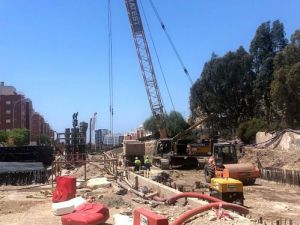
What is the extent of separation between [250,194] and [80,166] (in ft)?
61.0

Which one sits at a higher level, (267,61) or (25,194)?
(267,61)

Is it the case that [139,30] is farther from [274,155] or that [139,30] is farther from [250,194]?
[250,194]

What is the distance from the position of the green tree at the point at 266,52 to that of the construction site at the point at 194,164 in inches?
5.3

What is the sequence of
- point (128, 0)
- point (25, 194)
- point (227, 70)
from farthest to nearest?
point (227, 70)
point (128, 0)
point (25, 194)

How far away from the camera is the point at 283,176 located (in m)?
29.1

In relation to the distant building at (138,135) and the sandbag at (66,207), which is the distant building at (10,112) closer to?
the distant building at (138,135)

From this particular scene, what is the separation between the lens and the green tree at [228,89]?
226 ft

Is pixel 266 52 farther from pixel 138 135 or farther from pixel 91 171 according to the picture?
pixel 138 135

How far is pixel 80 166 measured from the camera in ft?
128

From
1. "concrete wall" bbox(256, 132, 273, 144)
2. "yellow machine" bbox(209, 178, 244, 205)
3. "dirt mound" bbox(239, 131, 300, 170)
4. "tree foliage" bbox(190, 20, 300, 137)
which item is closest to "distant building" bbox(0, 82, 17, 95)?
"tree foliage" bbox(190, 20, 300, 137)

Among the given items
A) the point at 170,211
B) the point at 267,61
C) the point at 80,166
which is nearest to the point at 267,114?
the point at 267,61

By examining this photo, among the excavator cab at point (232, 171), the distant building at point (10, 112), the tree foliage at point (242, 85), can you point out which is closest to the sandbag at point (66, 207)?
the excavator cab at point (232, 171)

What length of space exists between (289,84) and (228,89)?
26.5m

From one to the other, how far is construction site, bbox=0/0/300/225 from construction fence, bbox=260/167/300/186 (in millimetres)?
62
